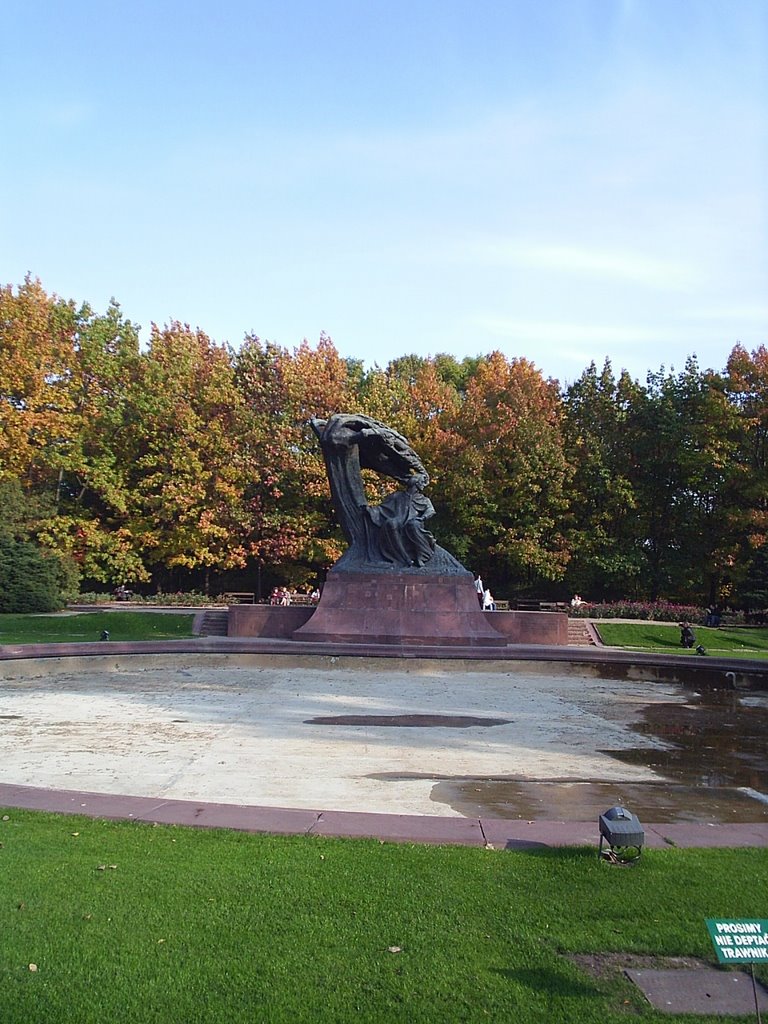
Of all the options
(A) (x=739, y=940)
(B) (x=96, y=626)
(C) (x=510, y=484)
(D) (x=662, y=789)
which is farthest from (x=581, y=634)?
(A) (x=739, y=940)

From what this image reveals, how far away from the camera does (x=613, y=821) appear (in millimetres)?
5887

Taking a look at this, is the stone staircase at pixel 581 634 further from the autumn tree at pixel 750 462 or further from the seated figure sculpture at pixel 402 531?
the autumn tree at pixel 750 462

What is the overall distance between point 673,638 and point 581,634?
3.45 metres

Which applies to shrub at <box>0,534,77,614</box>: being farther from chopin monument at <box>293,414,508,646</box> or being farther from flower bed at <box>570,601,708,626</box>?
flower bed at <box>570,601,708,626</box>

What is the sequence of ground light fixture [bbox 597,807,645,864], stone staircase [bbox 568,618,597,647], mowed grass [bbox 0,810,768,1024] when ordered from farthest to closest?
1. stone staircase [bbox 568,618,597,647]
2. ground light fixture [bbox 597,807,645,864]
3. mowed grass [bbox 0,810,768,1024]

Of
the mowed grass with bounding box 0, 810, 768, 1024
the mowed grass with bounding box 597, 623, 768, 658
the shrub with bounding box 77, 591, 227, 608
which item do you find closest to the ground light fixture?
the mowed grass with bounding box 0, 810, 768, 1024

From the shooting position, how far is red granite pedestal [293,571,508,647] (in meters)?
24.4

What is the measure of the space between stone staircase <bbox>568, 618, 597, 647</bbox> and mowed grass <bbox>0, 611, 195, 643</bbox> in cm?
1425

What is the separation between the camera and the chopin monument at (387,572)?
968 inches

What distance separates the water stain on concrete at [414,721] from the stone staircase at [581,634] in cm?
1998

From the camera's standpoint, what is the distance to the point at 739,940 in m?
3.50

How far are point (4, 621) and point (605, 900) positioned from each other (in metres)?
29.0

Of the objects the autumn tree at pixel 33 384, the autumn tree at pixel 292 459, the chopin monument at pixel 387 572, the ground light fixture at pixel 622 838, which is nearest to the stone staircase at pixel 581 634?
the chopin monument at pixel 387 572

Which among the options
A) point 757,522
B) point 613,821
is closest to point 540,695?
point 613,821
